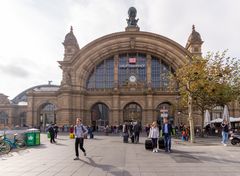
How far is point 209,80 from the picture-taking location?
108ft

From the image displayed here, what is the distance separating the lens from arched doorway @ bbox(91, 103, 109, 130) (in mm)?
54188

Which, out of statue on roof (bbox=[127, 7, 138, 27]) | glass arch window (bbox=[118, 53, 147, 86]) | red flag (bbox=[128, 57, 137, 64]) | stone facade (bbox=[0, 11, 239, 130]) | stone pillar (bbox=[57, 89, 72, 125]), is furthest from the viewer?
statue on roof (bbox=[127, 7, 138, 27])

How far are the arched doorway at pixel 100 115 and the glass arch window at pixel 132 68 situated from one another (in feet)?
18.2

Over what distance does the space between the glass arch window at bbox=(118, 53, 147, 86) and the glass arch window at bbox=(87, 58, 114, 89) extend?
172 cm

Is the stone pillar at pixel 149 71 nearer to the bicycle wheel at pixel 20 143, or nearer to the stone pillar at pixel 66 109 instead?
the stone pillar at pixel 66 109

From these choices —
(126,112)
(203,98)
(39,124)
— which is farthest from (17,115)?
(203,98)

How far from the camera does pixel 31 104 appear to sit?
56.4 meters

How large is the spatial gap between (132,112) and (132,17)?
19901 mm

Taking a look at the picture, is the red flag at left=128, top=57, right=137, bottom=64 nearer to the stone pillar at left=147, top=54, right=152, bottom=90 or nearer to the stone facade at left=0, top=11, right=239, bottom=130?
the stone facade at left=0, top=11, right=239, bottom=130

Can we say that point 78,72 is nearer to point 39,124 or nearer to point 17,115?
point 39,124

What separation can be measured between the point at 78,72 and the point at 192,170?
44.0 metres

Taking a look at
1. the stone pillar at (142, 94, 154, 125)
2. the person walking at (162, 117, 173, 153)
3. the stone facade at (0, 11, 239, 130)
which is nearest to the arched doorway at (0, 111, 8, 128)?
the stone facade at (0, 11, 239, 130)

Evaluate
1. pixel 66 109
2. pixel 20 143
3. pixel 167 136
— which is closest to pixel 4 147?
pixel 20 143

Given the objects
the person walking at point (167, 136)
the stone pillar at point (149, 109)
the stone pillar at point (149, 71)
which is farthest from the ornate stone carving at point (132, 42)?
the person walking at point (167, 136)
